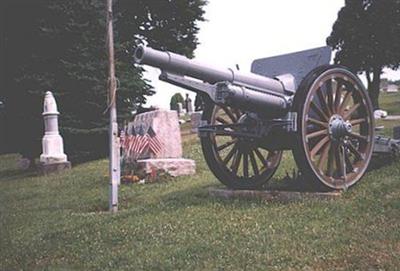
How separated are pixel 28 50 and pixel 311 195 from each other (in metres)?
17.9

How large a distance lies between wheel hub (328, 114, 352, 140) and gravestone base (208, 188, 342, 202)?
2.86ft

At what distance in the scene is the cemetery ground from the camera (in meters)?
5.91

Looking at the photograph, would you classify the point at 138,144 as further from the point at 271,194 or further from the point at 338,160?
the point at 338,160

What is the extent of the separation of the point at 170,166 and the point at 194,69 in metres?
6.20

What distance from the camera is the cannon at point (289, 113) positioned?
8.21 meters

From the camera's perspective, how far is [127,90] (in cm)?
2358

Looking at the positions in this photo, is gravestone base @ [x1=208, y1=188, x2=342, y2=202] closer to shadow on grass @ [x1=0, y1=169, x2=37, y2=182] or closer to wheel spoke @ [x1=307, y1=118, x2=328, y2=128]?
wheel spoke @ [x1=307, y1=118, x2=328, y2=128]

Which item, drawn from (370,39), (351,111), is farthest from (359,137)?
(370,39)

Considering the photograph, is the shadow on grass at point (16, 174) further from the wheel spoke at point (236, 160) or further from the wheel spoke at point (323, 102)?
the wheel spoke at point (323, 102)

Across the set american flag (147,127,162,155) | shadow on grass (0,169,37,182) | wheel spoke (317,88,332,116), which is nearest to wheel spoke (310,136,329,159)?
wheel spoke (317,88,332,116)

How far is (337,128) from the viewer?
28.6 feet

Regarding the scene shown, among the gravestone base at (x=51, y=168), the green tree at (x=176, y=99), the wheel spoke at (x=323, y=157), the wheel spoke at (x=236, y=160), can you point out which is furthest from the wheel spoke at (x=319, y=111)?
the green tree at (x=176, y=99)

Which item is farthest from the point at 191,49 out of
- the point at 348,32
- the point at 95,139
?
the point at 348,32

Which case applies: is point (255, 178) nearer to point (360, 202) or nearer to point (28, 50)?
point (360, 202)
